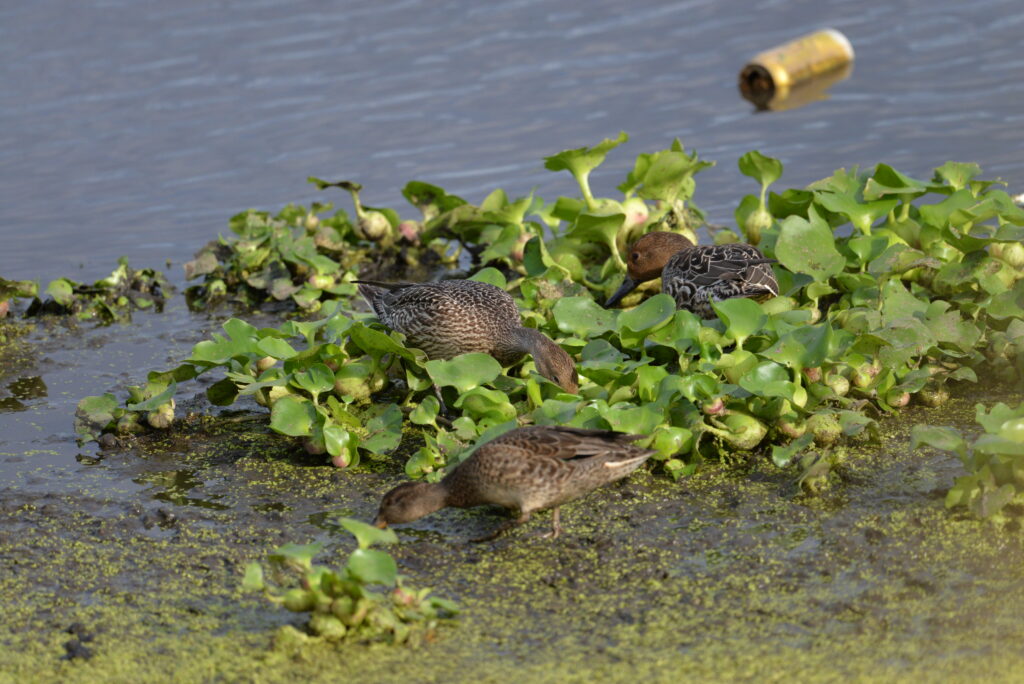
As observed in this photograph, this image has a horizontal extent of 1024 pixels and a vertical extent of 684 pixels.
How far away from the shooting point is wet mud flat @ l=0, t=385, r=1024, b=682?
4.11m

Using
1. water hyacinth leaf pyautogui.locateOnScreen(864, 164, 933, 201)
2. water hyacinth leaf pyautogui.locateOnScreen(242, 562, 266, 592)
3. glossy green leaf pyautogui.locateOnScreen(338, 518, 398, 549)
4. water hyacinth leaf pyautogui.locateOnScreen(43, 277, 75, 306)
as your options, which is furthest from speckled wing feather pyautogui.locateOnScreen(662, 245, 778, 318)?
water hyacinth leaf pyautogui.locateOnScreen(43, 277, 75, 306)

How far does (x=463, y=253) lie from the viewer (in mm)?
10102

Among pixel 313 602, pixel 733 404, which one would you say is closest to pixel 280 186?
pixel 733 404

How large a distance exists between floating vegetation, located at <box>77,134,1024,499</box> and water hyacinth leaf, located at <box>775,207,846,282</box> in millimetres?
11

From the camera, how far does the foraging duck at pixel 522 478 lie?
493cm

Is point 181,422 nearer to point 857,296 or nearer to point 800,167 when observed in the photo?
point 857,296

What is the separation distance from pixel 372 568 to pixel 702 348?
2.36 meters

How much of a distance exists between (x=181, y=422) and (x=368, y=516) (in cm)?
164

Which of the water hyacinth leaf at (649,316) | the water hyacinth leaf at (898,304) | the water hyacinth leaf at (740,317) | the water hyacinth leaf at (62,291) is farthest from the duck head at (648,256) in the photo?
the water hyacinth leaf at (62,291)

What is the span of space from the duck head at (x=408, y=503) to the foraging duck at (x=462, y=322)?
1546 mm

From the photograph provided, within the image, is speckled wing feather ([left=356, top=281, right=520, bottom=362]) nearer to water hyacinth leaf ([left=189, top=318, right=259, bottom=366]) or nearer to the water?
water hyacinth leaf ([left=189, top=318, right=259, bottom=366])

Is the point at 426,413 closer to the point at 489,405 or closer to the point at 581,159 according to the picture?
the point at 489,405

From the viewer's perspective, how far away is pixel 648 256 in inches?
308

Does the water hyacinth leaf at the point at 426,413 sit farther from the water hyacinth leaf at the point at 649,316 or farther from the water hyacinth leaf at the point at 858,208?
the water hyacinth leaf at the point at 858,208
